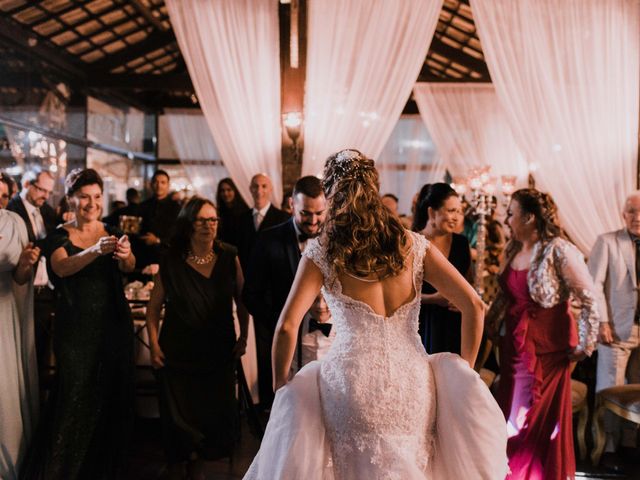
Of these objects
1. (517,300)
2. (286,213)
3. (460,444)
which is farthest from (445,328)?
(286,213)

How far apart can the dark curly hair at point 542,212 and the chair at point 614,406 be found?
100cm

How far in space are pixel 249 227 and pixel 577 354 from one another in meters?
2.62

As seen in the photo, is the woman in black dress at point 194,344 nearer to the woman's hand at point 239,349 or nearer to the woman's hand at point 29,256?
the woman's hand at point 239,349

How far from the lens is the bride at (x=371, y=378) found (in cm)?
195

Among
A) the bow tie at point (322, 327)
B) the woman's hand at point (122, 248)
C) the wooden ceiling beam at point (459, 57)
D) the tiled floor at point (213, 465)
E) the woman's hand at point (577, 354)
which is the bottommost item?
the tiled floor at point (213, 465)

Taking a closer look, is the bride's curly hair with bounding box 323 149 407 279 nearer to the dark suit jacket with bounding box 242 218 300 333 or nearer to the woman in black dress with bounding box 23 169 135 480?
the dark suit jacket with bounding box 242 218 300 333

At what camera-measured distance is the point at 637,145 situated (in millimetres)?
4449

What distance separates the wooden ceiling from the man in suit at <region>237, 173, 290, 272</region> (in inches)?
173

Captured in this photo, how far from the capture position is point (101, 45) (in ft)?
33.4

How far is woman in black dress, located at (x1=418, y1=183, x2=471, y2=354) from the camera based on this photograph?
309 cm

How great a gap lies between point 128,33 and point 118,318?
27.4 ft

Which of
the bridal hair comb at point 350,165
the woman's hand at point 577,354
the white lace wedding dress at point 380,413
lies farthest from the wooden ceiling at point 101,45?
the white lace wedding dress at point 380,413

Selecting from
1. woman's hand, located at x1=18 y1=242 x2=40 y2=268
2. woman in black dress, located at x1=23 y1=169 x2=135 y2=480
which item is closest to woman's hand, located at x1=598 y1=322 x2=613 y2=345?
woman in black dress, located at x1=23 y1=169 x2=135 y2=480

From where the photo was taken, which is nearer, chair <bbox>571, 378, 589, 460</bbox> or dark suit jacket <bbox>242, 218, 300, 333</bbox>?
dark suit jacket <bbox>242, 218, 300, 333</bbox>
